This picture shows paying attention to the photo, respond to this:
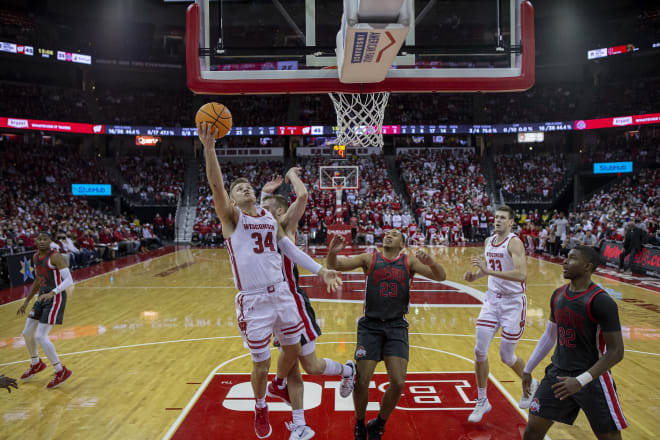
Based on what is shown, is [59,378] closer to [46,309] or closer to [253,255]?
[46,309]

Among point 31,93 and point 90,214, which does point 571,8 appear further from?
point 31,93

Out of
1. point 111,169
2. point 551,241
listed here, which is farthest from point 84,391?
point 111,169

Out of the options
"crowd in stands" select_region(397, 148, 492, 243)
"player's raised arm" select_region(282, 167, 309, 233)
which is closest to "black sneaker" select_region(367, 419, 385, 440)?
"player's raised arm" select_region(282, 167, 309, 233)

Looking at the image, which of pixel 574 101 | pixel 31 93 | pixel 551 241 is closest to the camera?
pixel 551 241

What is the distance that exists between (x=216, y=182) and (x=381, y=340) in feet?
6.41

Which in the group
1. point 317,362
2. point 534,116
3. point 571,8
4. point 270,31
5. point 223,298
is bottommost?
point 223,298

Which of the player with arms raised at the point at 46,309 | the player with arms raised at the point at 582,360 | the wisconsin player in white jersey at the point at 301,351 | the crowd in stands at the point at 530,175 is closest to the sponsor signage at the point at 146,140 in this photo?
the crowd in stands at the point at 530,175

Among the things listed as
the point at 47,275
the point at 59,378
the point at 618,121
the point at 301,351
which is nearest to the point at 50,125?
the point at 47,275

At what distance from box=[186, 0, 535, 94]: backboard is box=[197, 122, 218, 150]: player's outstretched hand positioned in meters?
2.68

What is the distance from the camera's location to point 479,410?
459 centimetres

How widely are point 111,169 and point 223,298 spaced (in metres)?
24.6

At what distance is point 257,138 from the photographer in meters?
35.2

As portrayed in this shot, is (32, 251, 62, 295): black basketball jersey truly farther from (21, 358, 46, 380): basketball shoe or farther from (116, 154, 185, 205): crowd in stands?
(116, 154, 185, 205): crowd in stands

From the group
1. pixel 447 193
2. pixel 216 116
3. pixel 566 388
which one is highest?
pixel 216 116
